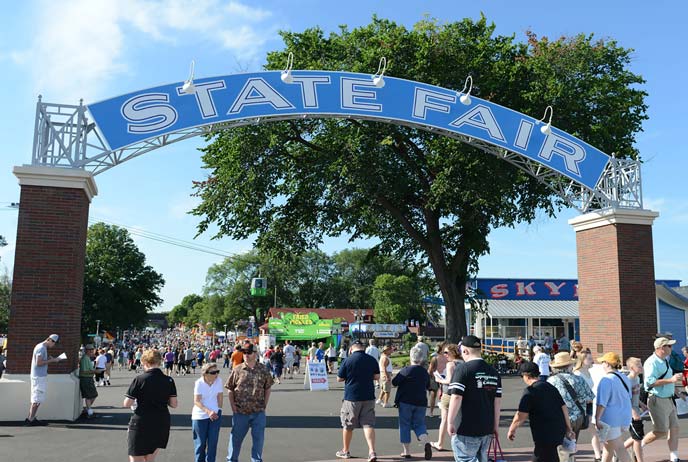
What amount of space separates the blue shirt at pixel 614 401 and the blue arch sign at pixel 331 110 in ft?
28.2

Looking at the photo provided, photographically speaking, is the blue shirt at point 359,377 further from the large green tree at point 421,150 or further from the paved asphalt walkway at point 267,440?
the large green tree at point 421,150

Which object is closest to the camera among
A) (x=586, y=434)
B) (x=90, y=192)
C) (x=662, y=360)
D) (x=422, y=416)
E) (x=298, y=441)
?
(x=662, y=360)

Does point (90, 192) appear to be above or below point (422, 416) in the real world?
above

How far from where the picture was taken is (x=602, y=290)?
49.1ft

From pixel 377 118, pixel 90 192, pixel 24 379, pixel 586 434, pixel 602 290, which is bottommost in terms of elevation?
pixel 586 434

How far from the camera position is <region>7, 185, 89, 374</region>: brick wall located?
11094mm

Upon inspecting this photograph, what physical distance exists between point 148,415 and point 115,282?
189 feet

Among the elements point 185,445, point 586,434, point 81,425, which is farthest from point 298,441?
point 586,434

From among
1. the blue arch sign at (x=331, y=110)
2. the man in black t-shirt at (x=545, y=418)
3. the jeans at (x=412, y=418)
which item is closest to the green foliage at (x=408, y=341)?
the blue arch sign at (x=331, y=110)

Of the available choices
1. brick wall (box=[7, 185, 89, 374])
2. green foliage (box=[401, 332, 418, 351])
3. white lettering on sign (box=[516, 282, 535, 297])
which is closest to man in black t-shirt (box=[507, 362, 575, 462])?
brick wall (box=[7, 185, 89, 374])

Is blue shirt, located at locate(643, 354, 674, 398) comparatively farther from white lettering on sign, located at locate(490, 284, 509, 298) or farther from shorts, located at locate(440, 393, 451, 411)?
white lettering on sign, located at locate(490, 284, 509, 298)

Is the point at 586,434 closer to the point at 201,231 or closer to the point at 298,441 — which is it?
the point at 298,441

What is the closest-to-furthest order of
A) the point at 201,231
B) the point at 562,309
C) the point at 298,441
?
the point at 298,441 < the point at 201,231 < the point at 562,309

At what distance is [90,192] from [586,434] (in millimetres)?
10685
